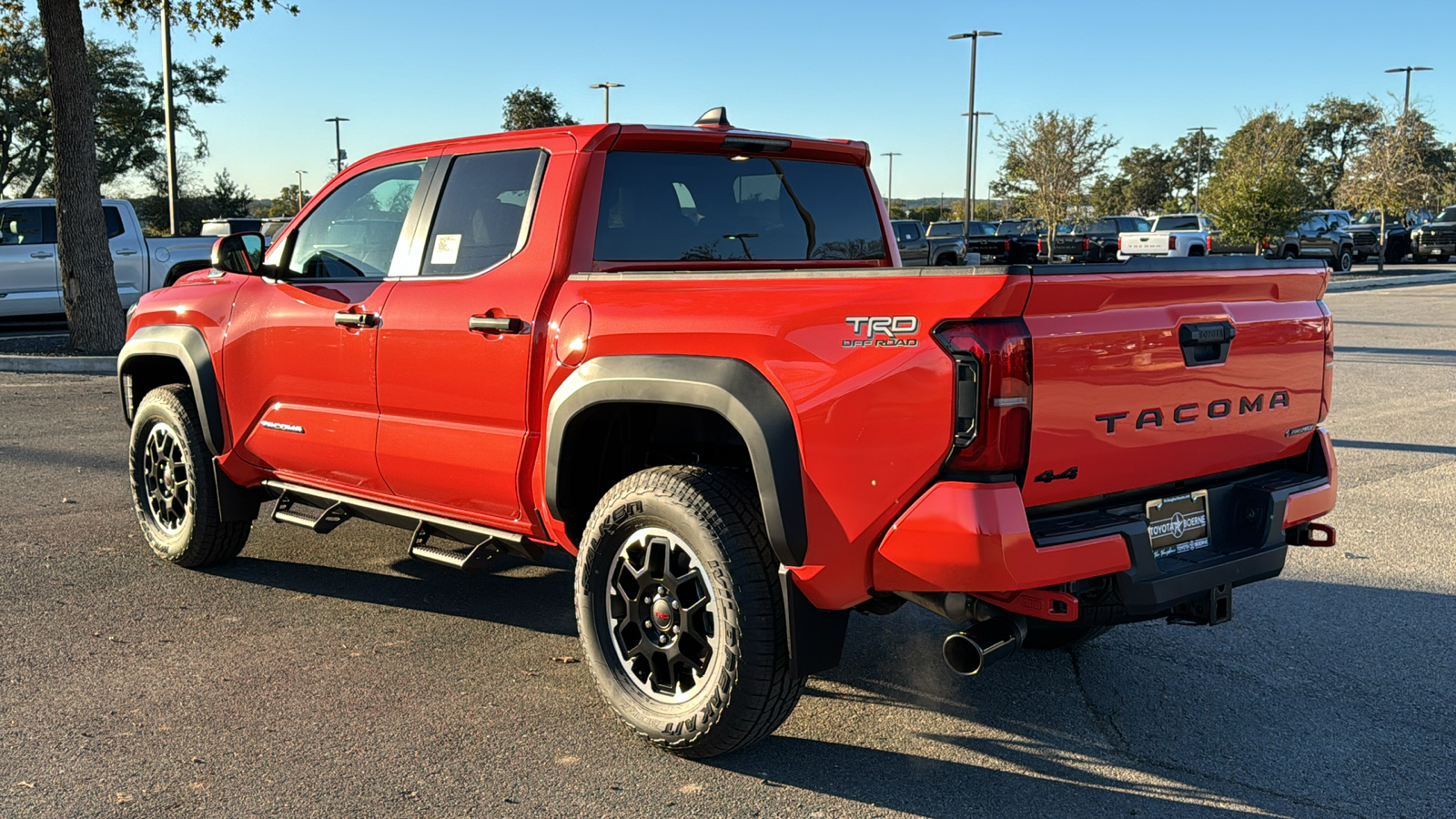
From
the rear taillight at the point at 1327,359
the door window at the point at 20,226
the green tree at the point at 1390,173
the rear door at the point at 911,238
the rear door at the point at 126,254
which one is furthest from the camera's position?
the green tree at the point at 1390,173

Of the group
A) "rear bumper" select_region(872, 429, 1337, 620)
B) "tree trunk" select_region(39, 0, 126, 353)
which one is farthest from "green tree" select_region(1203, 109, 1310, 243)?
"rear bumper" select_region(872, 429, 1337, 620)

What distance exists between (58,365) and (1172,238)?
2897 cm

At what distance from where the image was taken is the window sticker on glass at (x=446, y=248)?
4.50 m

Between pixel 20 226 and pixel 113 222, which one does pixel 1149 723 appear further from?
pixel 20 226

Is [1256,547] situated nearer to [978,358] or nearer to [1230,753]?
[1230,753]

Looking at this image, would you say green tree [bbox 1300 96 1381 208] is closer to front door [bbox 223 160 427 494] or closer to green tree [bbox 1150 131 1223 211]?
green tree [bbox 1150 131 1223 211]

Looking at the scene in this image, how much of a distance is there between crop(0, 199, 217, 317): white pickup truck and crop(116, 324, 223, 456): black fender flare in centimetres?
1116

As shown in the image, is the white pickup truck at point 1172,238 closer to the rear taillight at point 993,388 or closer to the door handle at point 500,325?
the door handle at point 500,325

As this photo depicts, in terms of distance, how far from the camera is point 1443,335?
1739 centimetres

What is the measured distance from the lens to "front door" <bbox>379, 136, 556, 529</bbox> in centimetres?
414

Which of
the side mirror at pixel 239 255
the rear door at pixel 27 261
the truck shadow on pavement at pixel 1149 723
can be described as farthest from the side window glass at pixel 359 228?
the rear door at pixel 27 261

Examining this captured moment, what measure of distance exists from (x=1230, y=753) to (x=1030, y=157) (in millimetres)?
42171

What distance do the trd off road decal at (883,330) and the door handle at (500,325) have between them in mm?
1299

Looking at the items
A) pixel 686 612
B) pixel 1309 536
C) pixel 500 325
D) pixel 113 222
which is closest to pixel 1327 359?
pixel 1309 536
